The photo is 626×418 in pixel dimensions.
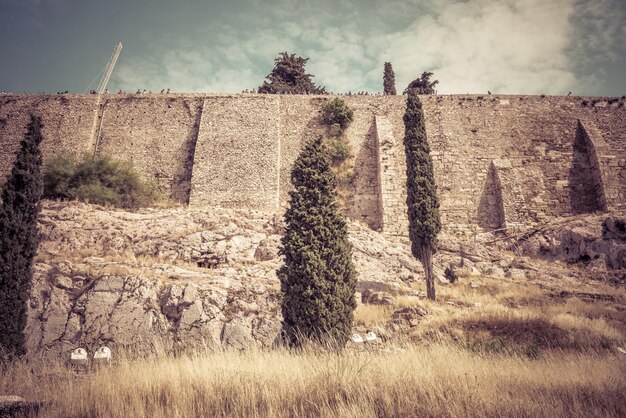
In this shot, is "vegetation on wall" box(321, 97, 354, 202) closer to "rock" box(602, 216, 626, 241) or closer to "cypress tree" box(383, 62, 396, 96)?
"cypress tree" box(383, 62, 396, 96)

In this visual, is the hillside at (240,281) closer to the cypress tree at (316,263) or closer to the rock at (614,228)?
the rock at (614,228)

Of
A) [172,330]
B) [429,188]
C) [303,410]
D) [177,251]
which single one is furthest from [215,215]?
[303,410]

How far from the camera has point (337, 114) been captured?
23219mm

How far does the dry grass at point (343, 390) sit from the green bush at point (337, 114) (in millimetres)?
19907

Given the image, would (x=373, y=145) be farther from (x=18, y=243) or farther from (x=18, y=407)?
(x=18, y=407)

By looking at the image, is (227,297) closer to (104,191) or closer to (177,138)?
(104,191)

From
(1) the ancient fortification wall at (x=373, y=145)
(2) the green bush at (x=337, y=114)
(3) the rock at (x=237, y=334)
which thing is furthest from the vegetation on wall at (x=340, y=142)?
(3) the rock at (x=237, y=334)

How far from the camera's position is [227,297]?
1071 cm

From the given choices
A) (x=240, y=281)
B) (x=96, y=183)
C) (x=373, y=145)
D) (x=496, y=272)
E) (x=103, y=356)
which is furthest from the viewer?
(x=373, y=145)

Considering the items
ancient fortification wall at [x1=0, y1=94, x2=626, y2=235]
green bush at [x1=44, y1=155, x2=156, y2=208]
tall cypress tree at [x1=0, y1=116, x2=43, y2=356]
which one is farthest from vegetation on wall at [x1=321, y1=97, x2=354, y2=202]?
tall cypress tree at [x1=0, y1=116, x2=43, y2=356]

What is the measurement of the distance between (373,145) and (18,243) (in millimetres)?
19227

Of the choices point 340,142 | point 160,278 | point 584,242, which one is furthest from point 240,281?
point 584,242

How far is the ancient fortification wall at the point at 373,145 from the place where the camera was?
20906 millimetres

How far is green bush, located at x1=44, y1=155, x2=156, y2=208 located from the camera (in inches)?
695
